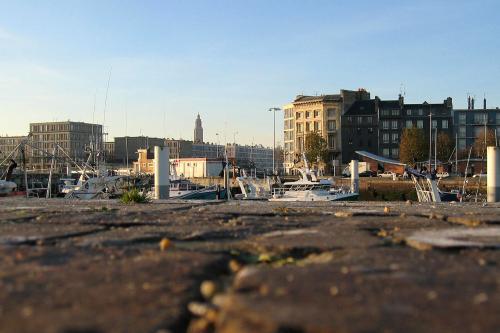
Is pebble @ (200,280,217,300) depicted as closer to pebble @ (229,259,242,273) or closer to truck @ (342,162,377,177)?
pebble @ (229,259,242,273)

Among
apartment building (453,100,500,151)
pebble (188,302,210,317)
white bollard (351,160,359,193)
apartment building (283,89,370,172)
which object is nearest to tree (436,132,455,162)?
apartment building (453,100,500,151)

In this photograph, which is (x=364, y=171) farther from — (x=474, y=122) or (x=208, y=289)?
(x=208, y=289)

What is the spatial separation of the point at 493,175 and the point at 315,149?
248 ft

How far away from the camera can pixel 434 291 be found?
2797mm

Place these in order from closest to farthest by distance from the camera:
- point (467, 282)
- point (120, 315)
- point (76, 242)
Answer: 1. point (120, 315)
2. point (467, 282)
3. point (76, 242)

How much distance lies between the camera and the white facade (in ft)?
268

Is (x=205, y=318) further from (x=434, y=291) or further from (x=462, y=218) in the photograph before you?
(x=462, y=218)

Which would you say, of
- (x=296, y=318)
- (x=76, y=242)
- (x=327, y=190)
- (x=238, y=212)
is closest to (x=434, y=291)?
(x=296, y=318)

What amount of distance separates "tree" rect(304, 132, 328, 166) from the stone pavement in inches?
3299

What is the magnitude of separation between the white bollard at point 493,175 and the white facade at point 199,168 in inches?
2660

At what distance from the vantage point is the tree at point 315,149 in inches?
3511

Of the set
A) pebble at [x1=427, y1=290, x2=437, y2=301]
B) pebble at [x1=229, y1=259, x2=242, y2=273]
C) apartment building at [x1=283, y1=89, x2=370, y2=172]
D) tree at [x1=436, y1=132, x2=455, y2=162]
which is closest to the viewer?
pebble at [x1=427, y1=290, x2=437, y2=301]

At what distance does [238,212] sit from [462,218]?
2931mm

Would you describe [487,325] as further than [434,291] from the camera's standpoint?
No
